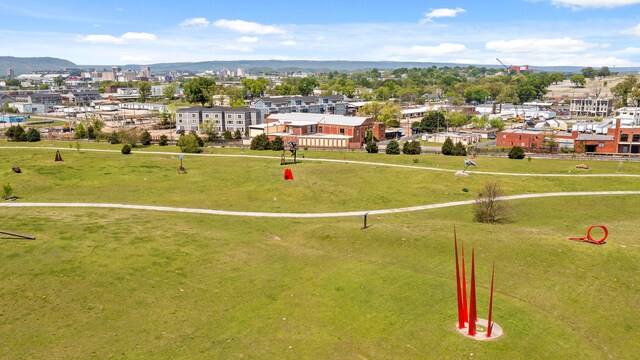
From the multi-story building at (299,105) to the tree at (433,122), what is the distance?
147 feet

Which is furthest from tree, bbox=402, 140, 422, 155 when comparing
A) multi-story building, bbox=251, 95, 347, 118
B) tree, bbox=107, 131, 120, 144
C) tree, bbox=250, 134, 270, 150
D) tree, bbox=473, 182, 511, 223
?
multi-story building, bbox=251, 95, 347, 118

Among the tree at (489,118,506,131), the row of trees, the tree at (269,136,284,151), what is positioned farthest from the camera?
the tree at (489,118,506,131)

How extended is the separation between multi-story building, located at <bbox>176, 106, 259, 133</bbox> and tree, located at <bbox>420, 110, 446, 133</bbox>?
5376cm

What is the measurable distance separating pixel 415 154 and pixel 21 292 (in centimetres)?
7171

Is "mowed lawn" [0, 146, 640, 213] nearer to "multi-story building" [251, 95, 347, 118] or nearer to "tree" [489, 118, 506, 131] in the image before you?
"multi-story building" [251, 95, 347, 118]

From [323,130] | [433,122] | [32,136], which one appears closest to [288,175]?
[323,130]

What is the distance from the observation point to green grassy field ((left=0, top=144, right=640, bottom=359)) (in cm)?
2561

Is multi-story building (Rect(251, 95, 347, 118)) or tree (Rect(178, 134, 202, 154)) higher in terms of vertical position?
multi-story building (Rect(251, 95, 347, 118))

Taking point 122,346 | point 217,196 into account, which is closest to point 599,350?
point 122,346

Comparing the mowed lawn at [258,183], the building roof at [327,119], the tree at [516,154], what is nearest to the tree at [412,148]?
the mowed lawn at [258,183]

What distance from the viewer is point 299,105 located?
173500 mm

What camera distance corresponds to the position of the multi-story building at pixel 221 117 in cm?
13638

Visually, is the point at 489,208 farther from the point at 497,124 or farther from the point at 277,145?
the point at 497,124

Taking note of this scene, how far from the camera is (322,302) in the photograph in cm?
3062
